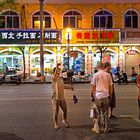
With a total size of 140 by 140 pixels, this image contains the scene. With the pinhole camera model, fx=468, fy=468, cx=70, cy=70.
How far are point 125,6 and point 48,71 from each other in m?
10.5

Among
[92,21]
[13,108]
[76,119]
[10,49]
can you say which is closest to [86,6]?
[92,21]

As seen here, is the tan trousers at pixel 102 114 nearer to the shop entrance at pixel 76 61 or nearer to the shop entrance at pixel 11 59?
the shop entrance at pixel 76 61

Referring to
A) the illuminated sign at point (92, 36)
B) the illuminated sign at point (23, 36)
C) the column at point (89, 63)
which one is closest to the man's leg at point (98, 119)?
the illuminated sign at point (23, 36)

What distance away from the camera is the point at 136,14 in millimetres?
48906

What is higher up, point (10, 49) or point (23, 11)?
point (23, 11)

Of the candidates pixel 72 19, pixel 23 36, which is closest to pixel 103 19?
pixel 72 19

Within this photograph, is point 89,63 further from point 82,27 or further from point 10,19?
point 10,19

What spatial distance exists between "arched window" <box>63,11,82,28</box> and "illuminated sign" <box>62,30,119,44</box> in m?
1.50

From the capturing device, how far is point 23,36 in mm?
46875

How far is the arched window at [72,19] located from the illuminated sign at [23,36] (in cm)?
203

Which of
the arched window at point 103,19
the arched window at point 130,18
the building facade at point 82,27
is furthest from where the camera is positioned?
the arched window at point 130,18

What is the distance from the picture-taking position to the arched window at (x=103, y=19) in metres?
48.7

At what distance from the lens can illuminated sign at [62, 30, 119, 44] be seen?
4738 centimetres

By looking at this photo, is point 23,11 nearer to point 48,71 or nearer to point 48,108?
point 48,71
